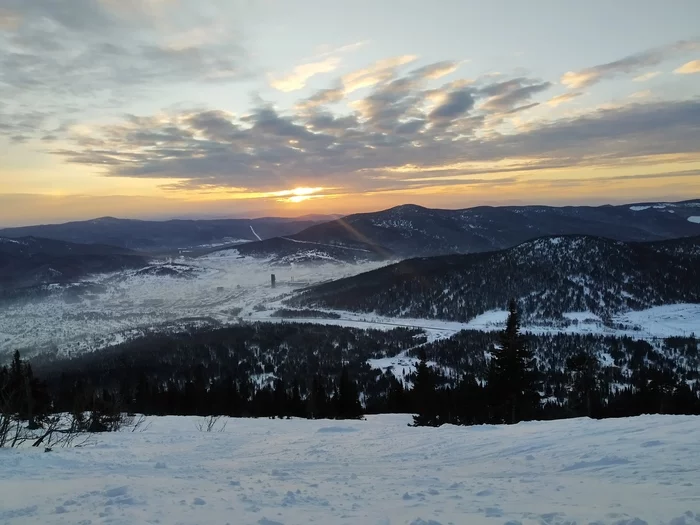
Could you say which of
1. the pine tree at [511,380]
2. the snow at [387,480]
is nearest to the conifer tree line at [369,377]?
the pine tree at [511,380]

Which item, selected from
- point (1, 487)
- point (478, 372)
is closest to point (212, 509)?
point (1, 487)

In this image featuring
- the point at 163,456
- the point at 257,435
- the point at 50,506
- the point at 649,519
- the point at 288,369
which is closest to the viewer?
the point at 649,519

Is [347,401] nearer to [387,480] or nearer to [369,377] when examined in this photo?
[387,480]

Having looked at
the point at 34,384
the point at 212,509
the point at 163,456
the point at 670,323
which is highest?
the point at 212,509

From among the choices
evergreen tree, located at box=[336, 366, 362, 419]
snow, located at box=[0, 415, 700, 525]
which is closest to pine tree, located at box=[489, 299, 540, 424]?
snow, located at box=[0, 415, 700, 525]

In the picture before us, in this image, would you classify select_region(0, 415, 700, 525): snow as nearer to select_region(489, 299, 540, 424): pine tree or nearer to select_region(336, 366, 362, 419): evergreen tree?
select_region(489, 299, 540, 424): pine tree

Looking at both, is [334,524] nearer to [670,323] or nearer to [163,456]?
[163,456]

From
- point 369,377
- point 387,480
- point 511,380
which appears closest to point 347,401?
point 511,380
